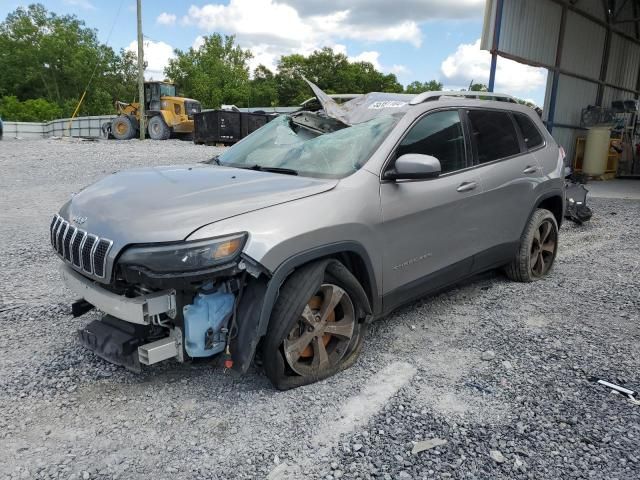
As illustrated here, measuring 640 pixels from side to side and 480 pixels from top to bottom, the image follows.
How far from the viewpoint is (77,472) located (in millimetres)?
2357

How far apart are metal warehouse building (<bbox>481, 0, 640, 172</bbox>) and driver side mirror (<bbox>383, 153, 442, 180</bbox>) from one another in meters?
10.6

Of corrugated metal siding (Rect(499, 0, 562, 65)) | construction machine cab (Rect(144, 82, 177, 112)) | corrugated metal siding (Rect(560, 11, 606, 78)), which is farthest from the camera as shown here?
construction machine cab (Rect(144, 82, 177, 112))

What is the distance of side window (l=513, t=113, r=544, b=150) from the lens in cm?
491

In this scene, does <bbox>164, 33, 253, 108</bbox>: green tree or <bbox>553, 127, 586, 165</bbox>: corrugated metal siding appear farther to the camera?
<bbox>164, 33, 253, 108</bbox>: green tree

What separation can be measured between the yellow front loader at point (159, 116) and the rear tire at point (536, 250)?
2318cm

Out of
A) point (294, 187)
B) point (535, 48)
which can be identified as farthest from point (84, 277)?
point (535, 48)

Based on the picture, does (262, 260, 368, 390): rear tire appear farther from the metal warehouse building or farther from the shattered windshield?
the metal warehouse building

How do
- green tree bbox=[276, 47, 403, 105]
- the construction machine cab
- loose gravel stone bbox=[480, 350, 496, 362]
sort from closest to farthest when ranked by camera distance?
loose gravel stone bbox=[480, 350, 496, 362] < the construction machine cab < green tree bbox=[276, 47, 403, 105]

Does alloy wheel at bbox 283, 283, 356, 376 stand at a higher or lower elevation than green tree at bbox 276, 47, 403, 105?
lower

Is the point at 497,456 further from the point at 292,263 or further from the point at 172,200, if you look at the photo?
the point at 172,200

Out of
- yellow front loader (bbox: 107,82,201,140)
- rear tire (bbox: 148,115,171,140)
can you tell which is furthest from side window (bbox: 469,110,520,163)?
rear tire (bbox: 148,115,171,140)

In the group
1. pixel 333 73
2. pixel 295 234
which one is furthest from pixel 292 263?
pixel 333 73

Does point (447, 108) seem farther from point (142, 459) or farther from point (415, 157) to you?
point (142, 459)

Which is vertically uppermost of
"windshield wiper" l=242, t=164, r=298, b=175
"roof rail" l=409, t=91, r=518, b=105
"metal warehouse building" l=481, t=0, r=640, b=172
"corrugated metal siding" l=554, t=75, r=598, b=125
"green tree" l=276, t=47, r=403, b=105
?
"green tree" l=276, t=47, r=403, b=105
